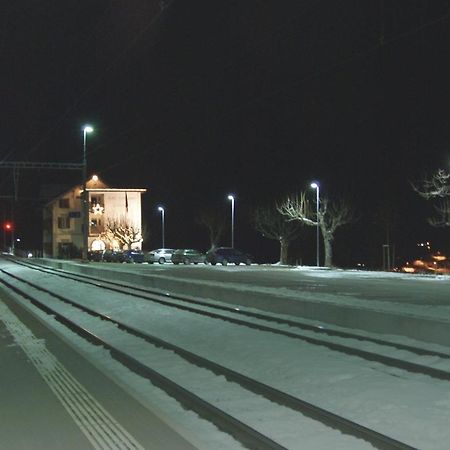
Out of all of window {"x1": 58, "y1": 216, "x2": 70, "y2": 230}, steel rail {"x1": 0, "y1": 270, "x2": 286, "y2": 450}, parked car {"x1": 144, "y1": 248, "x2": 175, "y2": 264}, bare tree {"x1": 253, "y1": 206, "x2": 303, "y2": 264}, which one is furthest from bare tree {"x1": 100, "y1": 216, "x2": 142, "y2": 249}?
steel rail {"x1": 0, "y1": 270, "x2": 286, "y2": 450}

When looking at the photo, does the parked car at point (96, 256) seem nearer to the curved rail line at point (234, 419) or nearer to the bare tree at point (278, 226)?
the bare tree at point (278, 226)

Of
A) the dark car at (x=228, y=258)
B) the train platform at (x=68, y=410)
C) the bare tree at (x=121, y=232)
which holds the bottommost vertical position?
the train platform at (x=68, y=410)

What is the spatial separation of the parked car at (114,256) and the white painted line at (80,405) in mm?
62184

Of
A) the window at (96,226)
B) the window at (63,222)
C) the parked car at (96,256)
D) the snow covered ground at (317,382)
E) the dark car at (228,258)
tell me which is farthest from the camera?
the window at (63,222)

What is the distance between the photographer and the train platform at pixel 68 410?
6926 millimetres

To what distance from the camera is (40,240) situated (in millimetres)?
145500

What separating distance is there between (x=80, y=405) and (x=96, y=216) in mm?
90531

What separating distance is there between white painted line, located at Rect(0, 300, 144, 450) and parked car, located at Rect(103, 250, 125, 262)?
62.2 metres

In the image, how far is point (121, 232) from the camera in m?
91.5

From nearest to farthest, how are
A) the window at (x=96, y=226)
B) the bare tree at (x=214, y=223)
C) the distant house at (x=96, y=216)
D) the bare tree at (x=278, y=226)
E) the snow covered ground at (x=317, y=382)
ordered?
the snow covered ground at (x=317, y=382), the bare tree at (x=278, y=226), the bare tree at (x=214, y=223), the distant house at (x=96, y=216), the window at (x=96, y=226)

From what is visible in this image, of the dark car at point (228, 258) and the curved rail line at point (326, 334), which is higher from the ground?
the dark car at point (228, 258)

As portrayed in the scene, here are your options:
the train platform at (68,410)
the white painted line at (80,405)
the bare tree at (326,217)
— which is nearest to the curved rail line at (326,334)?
the train platform at (68,410)

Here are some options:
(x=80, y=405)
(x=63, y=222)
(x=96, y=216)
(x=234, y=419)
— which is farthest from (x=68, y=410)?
(x=63, y=222)

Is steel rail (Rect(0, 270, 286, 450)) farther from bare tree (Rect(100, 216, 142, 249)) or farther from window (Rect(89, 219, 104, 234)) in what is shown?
window (Rect(89, 219, 104, 234))
